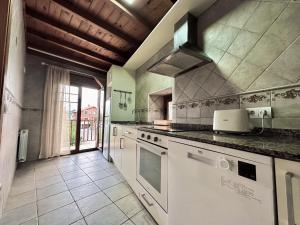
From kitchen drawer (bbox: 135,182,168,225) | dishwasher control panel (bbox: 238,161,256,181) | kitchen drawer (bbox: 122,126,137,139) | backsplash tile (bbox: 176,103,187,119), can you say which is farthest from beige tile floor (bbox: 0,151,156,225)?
backsplash tile (bbox: 176,103,187,119)

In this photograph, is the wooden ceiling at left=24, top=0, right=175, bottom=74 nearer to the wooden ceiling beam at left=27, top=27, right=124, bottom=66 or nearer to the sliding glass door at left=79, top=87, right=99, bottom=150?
the wooden ceiling beam at left=27, top=27, right=124, bottom=66

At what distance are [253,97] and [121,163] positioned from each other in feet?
6.12

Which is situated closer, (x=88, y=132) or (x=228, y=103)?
(x=228, y=103)

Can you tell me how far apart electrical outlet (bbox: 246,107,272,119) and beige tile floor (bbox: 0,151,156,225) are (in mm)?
1276

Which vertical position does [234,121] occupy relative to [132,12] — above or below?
below

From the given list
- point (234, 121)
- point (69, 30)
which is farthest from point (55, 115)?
point (234, 121)

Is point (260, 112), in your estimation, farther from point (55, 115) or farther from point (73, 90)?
point (73, 90)

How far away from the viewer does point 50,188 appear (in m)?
1.70

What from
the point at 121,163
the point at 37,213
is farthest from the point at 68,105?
the point at 37,213

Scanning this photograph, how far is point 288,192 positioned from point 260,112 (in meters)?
0.70

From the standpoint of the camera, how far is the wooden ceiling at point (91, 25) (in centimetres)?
172

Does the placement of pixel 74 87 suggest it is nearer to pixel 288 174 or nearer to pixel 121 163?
pixel 121 163

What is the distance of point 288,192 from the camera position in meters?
0.41

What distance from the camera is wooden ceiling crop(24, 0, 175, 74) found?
172 cm
